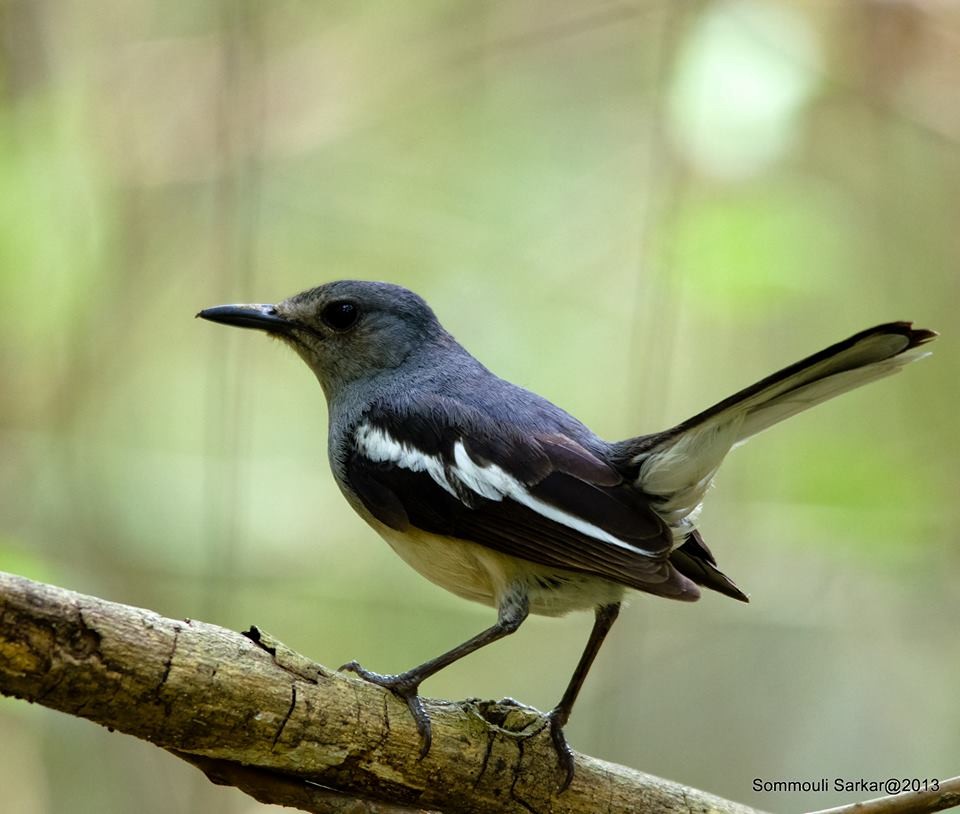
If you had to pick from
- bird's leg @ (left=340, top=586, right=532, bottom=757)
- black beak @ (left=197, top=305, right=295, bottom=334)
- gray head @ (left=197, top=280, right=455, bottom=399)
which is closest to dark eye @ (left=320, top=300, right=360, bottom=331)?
gray head @ (left=197, top=280, right=455, bottom=399)

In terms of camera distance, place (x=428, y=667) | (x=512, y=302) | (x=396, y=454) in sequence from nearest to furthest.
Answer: (x=428, y=667) → (x=396, y=454) → (x=512, y=302)

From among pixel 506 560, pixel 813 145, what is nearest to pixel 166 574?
pixel 506 560

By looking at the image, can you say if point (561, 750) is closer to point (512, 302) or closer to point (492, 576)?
point (492, 576)

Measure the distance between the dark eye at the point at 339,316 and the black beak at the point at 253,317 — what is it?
0.11 meters

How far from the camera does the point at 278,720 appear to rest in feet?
6.87

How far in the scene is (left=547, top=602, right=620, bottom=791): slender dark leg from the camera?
2562 millimetres

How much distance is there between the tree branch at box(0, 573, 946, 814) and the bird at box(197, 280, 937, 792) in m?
0.08

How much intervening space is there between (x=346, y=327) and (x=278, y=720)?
1.56 metres

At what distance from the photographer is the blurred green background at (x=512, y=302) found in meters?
4.39

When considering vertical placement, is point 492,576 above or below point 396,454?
below

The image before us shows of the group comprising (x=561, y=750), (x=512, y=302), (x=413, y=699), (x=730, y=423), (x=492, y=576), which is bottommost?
(x=561, y=750)

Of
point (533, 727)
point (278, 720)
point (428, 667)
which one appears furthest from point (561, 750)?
point (278, 720)

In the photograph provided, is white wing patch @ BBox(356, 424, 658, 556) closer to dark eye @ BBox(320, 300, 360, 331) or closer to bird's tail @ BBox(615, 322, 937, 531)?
bird's tail @ BBox(615, 322, 937, 531)

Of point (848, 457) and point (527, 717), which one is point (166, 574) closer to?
point (527, 717)
